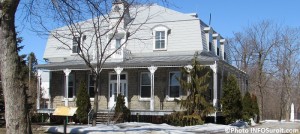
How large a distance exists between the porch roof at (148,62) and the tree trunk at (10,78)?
1907cm

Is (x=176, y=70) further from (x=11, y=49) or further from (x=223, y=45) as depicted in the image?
(x=11, y=49)

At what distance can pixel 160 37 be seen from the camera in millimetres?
30188

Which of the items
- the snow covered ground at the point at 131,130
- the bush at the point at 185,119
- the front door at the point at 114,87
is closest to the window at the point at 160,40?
the front door at the point at 114,87

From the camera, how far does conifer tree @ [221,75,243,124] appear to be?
2498 cm

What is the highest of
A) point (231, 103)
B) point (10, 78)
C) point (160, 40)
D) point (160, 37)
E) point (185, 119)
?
point (160, 37)

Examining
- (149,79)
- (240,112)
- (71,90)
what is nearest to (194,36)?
(149,79)

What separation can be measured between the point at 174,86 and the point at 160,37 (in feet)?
11.9

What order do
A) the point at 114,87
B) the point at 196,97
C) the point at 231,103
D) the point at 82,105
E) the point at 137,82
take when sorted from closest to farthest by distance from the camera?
the point at 196,97
the point at 231,103
the point at 82,105
the point at 137,82
the point at 114,87

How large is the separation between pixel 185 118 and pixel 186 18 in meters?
9.55

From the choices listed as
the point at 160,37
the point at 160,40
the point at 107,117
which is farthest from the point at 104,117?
the point at 160,37

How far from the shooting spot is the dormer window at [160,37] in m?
30.0

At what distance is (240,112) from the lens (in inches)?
994

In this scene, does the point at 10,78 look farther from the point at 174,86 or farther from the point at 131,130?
the point at 174,86

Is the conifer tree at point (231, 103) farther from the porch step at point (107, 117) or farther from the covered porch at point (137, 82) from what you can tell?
the porch step at point (107, 117)
